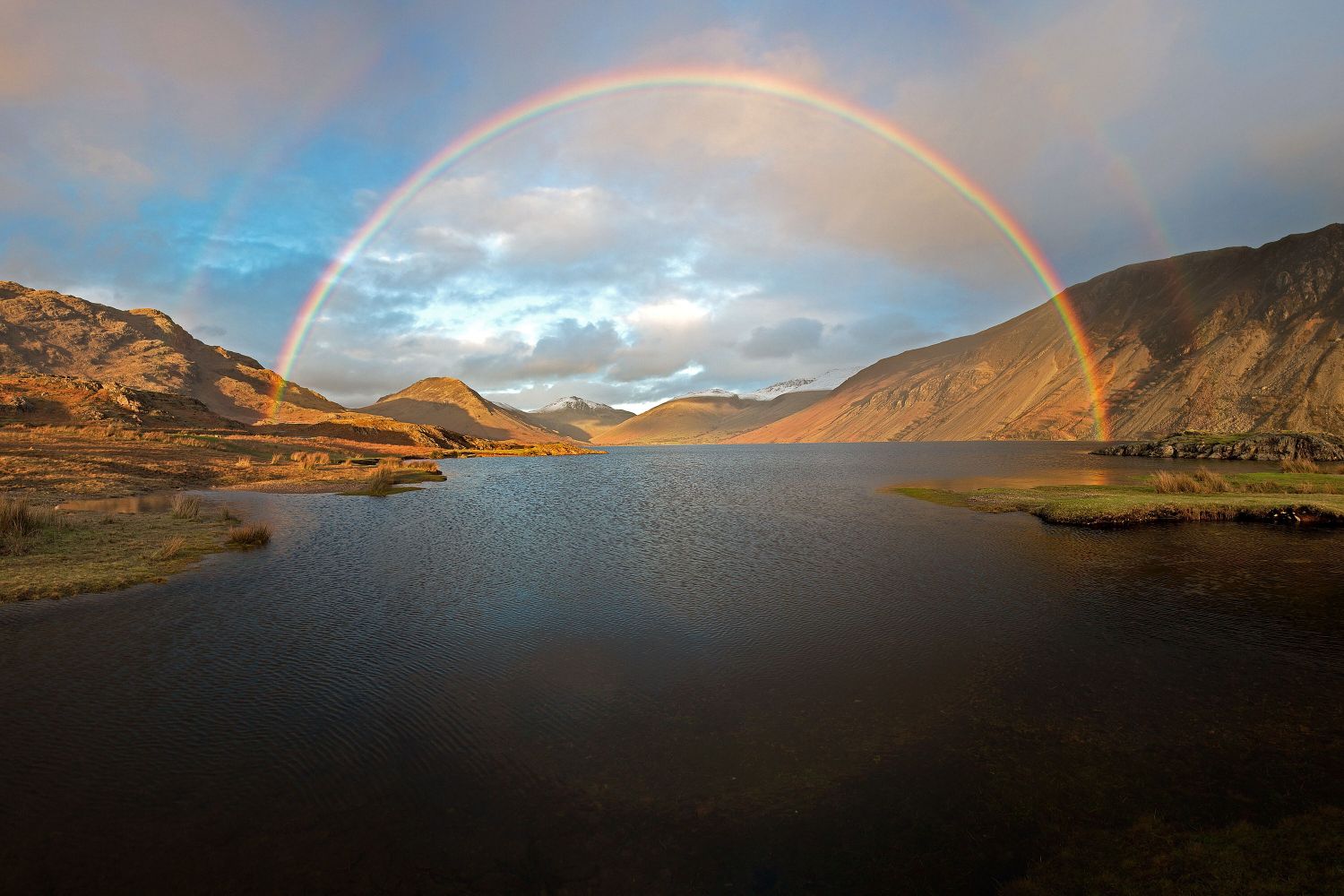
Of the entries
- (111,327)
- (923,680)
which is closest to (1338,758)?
(923,680)

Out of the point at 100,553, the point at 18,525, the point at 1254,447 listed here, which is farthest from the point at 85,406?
the point at 1254,447

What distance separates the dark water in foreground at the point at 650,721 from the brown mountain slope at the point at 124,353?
13553 centimetres

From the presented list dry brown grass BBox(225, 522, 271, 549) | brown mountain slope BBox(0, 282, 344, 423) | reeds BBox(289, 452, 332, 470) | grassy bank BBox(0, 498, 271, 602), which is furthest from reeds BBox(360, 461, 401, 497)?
brown mountain slope BBox(0, 282, 344, 423)

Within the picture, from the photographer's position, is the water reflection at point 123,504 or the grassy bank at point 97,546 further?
the water reflection at point 123,504

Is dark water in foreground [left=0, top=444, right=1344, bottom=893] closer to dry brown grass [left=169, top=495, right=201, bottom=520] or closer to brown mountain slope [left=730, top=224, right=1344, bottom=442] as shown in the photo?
dry brown grass [left=169, top=495, right=201, bottom=520]

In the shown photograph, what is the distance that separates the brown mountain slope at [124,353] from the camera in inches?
4976

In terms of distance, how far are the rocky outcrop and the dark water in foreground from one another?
2764 inches

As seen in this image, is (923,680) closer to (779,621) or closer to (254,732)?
(779,621)

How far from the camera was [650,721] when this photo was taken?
403 inches

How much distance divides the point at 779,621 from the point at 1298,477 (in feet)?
151

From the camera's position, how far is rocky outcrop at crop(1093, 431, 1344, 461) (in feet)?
224

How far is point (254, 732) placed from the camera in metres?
9.59

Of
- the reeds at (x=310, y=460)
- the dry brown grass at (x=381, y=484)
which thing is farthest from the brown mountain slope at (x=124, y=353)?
the dry brown grass at (x=381, y=484)

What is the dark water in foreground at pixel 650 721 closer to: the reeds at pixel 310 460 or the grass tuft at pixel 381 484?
the grass tuft at pixel 381 484
